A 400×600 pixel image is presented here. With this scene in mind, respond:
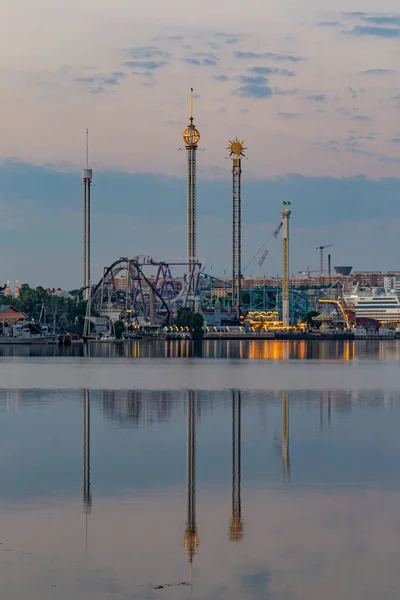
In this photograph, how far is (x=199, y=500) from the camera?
22094 millimetres

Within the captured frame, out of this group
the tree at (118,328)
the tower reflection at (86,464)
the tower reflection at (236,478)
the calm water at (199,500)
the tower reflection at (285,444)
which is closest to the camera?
the calm water at (199,500)

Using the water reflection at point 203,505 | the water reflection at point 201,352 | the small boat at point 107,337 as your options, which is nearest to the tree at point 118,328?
the small boat at point 107,337

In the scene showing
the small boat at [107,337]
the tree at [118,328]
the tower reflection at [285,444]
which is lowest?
the small boat at [107,337]

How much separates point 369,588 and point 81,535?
552 cm

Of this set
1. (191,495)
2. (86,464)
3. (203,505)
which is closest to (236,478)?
(191,495)

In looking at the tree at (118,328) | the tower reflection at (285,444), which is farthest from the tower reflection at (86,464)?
the tree at (118,328)

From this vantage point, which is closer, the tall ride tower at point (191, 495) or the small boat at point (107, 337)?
the tall ride tower at point (191, 495)

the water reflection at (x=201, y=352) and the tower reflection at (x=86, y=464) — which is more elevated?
the tower reflection at (x=86, y=464)

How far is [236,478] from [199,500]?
121 inches

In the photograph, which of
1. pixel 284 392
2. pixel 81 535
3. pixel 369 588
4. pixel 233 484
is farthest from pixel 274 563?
pixel 284 392

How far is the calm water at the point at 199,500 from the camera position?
15.9m

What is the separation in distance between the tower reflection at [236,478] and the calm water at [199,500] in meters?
0.05

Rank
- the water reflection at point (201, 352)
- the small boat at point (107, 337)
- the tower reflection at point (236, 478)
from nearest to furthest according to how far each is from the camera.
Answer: the tower reflection at point (236, 478) → the water reflection at point (201, 352) → the small boat at point (107, 337)

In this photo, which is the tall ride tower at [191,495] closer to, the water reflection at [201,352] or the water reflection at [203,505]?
the water reflection at [203,505]
